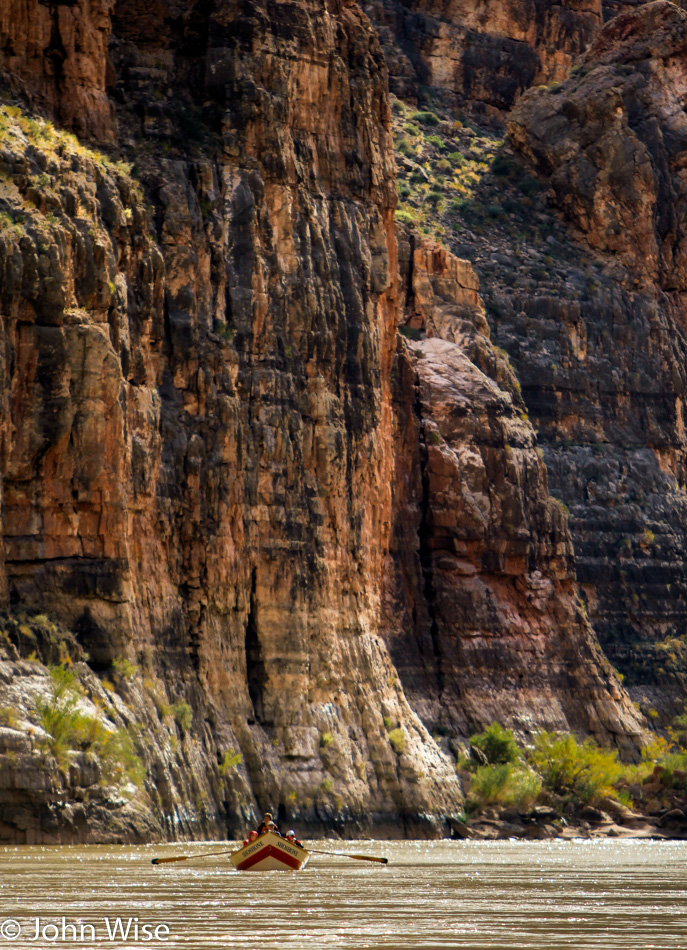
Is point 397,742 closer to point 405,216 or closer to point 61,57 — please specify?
point 61,57

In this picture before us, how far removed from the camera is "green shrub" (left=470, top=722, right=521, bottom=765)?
313 feet

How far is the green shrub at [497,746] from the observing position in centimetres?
9550

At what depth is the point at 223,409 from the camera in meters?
76.1

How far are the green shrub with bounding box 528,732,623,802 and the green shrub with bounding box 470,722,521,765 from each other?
1694 mm

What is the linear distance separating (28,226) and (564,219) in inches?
2984

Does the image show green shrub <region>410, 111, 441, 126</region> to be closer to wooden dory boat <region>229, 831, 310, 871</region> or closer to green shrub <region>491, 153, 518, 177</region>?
green shrub <region>491, 153, 518, 177</region>

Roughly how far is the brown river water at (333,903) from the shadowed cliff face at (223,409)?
31.1 feet

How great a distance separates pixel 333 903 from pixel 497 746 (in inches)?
2126

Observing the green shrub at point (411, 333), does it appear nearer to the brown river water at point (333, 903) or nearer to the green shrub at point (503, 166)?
the green shrub at point (503, 166)

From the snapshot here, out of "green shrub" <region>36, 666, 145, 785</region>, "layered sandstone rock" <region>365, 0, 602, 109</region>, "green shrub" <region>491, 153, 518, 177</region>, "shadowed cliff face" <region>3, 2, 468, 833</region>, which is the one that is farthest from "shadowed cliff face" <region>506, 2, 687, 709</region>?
"green shrub" <region>36, 666, 145, 785</region>

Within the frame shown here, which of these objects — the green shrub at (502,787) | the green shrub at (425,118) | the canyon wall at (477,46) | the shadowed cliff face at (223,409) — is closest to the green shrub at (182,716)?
the shadowed cliff face at (223,409)

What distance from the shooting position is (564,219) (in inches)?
5354

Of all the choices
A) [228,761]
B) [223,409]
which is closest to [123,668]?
[228,761]

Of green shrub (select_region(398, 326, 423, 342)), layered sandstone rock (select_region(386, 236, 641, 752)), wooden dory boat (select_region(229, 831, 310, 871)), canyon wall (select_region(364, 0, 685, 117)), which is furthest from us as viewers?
canyon wall (select_region(364, 0, 685, 117))
